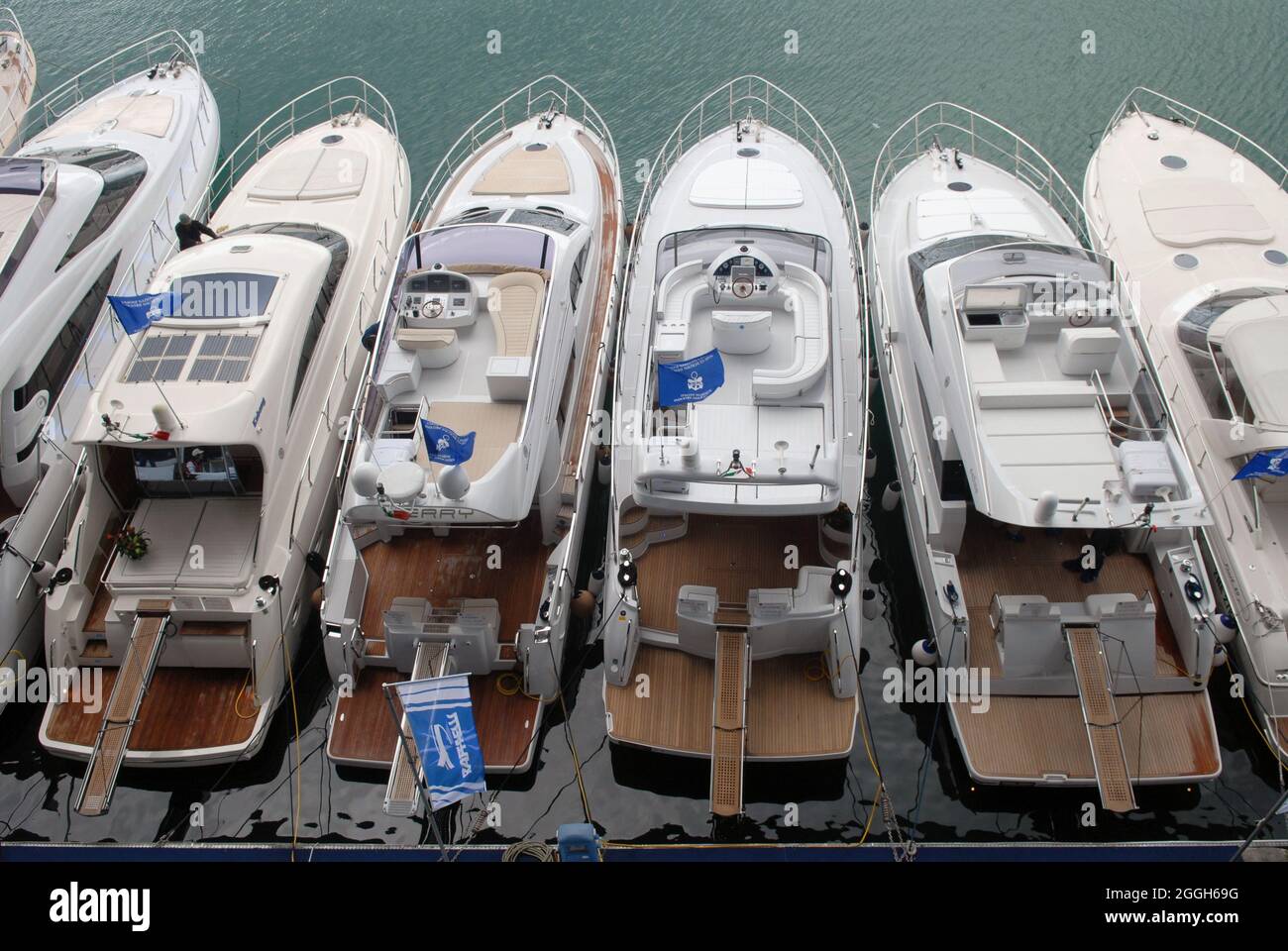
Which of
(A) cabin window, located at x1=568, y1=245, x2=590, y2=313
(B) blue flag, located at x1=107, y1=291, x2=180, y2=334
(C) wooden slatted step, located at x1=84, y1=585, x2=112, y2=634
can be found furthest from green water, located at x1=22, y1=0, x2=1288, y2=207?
(C) wooden slatted step, located at x1=84, y1=585, x2=112, y2=634

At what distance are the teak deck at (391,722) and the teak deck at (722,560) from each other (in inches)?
73.4

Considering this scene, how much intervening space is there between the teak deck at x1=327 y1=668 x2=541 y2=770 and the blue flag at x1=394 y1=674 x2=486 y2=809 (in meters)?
2.16

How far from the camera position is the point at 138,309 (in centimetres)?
1104

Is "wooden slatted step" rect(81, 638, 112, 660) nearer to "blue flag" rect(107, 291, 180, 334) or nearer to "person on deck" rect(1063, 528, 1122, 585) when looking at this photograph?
"blue flag" rect(107, 291, 180, 334)

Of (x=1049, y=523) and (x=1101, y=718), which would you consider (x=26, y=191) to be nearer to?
(x=1049, y=523)

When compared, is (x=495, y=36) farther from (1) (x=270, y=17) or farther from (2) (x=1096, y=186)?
(2) (x=1096, y=186)

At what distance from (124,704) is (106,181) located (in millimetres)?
9555

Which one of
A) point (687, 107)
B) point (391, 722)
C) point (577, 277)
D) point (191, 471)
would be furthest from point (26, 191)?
point (687, 107)

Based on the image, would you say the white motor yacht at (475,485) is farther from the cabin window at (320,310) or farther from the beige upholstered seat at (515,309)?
the cabin window at (320,310)

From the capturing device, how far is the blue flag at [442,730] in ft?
28.0

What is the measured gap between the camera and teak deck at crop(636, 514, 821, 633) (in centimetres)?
1179

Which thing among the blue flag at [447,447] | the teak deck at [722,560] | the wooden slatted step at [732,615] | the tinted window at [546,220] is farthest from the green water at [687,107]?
the tinted window at [546,220]

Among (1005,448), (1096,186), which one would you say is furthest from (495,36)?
(1005,448)

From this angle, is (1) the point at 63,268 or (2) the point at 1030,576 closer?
(2) the point at 1030,576
